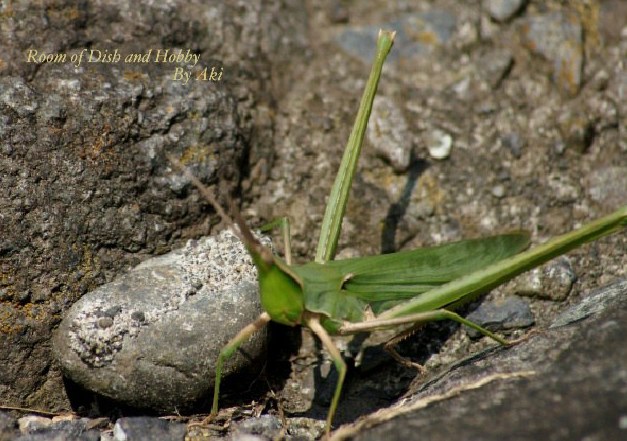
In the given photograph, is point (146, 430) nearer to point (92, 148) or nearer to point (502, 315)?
point (92, 148)

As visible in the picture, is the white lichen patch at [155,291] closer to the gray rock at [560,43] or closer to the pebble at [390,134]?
the pebble at [390,134]

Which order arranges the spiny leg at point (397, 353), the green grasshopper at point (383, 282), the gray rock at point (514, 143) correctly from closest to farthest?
the green grasshopper at point (383, 282)
the spiny leg at point (397, 353)
the gray rock at point (514, 143)

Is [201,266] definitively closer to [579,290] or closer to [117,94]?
[117,94]

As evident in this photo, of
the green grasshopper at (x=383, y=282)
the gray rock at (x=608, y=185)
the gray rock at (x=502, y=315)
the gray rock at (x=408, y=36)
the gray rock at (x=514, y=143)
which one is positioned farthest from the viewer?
the gray rock at (x=408, y=36)

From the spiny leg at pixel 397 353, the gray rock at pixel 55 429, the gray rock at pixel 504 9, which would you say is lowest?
the gray rock at pixel 55 429

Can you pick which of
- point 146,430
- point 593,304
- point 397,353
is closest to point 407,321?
point 397,353

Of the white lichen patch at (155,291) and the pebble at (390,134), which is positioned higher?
the pebble at (390,134)

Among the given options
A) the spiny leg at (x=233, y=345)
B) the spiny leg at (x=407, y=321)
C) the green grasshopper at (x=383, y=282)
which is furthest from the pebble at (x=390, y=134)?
the spiny leg at (x=233, y=345)

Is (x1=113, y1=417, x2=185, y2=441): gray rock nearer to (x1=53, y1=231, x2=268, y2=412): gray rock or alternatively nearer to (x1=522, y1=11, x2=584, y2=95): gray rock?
(x1=53, y1=231, x2=268, y2=412): gray rock

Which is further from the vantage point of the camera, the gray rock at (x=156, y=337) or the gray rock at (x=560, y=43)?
the gray rock at (x=560, y=43)
